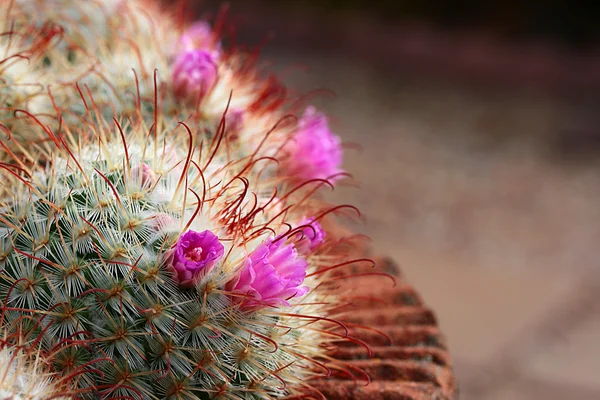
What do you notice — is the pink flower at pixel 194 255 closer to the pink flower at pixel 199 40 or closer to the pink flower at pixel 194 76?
the pink flower at pixel 194 76

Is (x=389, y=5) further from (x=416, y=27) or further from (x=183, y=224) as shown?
(x=183, y=224)

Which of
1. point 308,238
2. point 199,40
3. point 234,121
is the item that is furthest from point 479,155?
point 308,238

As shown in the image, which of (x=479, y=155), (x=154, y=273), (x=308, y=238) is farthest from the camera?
(x=479, y=155)

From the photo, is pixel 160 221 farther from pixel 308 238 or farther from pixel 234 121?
pixel 234 121

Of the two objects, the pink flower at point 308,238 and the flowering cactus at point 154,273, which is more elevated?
the pink flower at point 308,238

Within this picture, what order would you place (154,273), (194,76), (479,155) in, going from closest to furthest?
(154,273) < (194,76) < (479,155)

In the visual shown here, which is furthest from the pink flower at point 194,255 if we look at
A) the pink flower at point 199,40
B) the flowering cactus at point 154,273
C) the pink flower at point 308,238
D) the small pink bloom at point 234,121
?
the pink flower at point 199,40

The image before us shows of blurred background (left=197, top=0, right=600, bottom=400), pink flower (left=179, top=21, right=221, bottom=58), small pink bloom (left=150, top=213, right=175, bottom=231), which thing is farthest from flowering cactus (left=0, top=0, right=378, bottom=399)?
blurred background (left=197, top=0, right=600, bottom=400)
